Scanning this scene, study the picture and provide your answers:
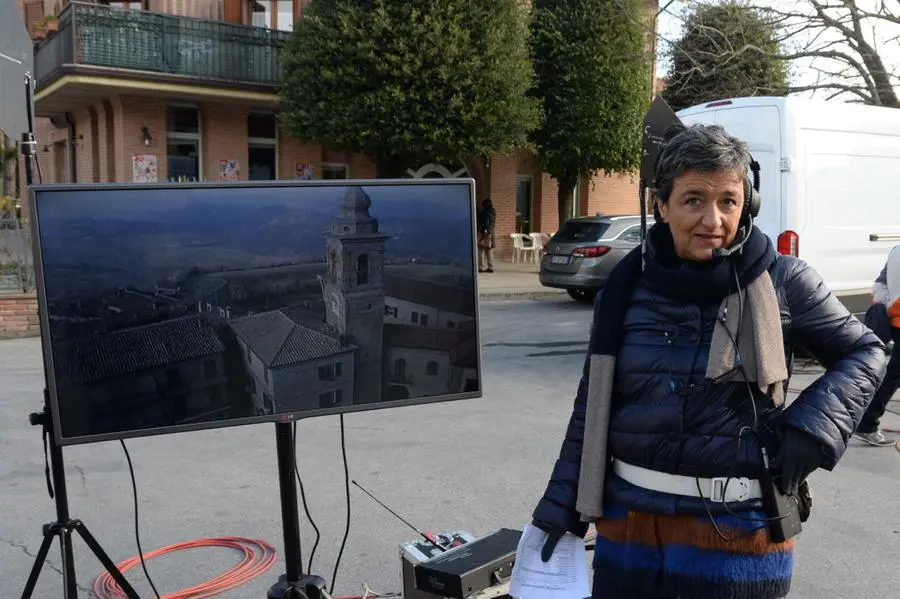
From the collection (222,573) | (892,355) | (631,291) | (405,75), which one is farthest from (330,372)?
(405,75)

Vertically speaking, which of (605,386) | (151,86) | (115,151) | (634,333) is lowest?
(605,386)

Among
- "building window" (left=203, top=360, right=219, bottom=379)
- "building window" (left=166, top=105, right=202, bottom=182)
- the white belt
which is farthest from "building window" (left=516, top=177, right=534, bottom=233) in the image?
the white belt

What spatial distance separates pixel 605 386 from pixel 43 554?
212cm

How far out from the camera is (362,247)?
2602 millimetres

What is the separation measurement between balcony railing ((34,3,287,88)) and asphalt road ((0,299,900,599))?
12.1m

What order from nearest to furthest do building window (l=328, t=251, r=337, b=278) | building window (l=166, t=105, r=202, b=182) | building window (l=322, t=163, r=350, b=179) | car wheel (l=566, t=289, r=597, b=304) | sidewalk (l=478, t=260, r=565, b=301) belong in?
building window (l=328, t=251, r=337, b=278), car wheel (l=566, t=289, r=597, b=304), sidewalk (l=478, t=260, r=565, b=301), building window (l=166, t=105, r=202, b=182), building window (l=322, t=163, r=350, b=179)

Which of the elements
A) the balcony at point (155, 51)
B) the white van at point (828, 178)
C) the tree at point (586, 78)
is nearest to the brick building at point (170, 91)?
the balcony at point (155, 51)

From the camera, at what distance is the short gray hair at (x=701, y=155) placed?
2.08 metres

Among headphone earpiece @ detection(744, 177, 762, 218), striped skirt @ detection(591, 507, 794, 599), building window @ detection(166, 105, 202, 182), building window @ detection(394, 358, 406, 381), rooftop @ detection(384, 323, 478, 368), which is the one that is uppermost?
building window @ detection(166, 105, 202, 182)

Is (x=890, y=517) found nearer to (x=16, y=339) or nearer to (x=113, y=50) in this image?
(x=16, y=339)

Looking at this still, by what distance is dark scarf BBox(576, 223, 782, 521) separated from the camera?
6.86ft

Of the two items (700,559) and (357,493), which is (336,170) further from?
(700,559)

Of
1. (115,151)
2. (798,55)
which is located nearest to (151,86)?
(115,151)

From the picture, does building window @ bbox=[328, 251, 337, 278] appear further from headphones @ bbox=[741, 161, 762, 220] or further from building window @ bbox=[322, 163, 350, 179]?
building window @ bbox=[322, 163, 350, 179]
